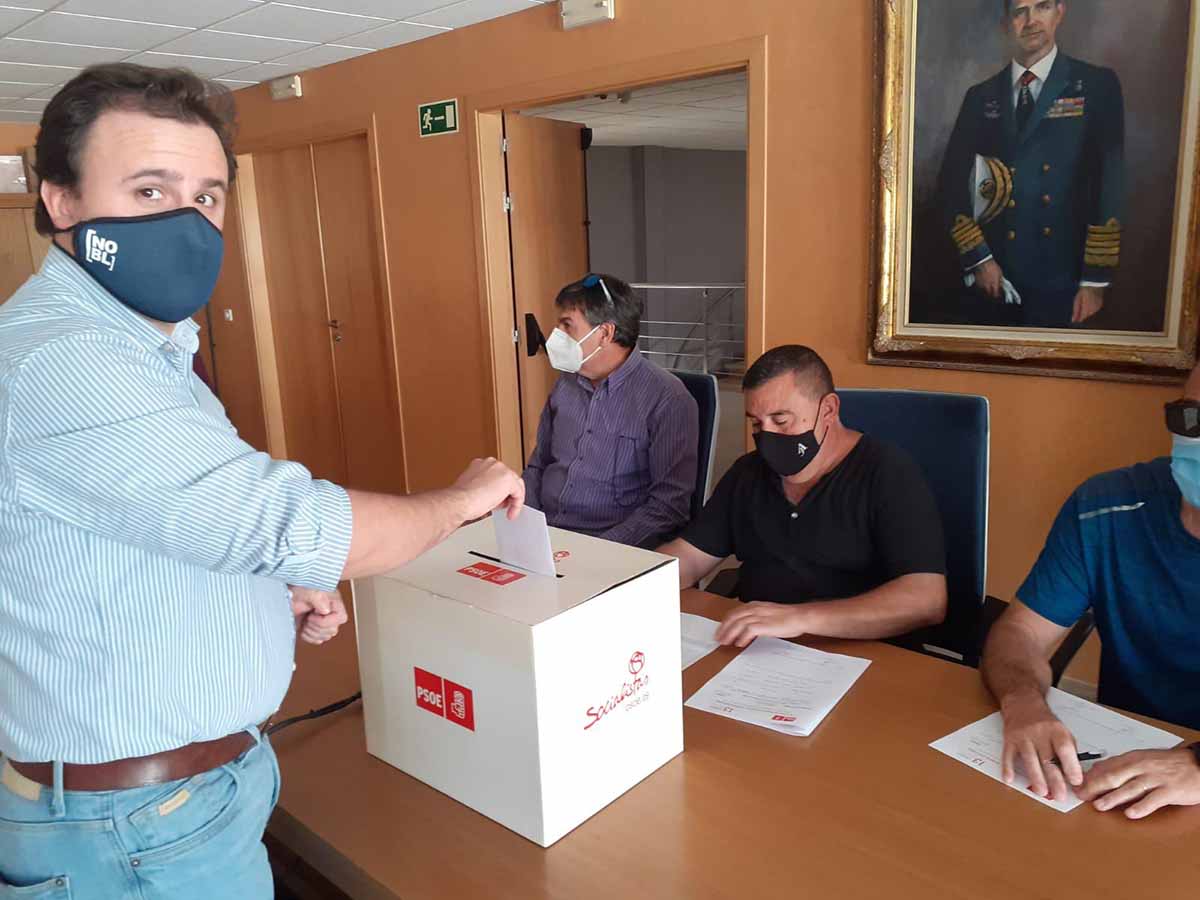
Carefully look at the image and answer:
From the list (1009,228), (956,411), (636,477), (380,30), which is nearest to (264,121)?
(380,30)

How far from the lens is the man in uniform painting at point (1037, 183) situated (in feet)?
7.49

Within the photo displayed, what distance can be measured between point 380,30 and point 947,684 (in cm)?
351

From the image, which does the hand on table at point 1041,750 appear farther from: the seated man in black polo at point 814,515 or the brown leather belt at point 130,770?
the brown leather belt at point 130,770

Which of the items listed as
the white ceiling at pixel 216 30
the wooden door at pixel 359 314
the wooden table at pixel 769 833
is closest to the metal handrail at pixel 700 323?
the wooden door at pixel 359 314

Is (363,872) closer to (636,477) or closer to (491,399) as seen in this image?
(636,477)

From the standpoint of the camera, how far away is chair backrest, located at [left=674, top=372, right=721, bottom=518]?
237 cm

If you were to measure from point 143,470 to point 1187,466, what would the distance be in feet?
4.37

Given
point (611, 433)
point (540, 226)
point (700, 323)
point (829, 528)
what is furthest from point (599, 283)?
point (700, 323)

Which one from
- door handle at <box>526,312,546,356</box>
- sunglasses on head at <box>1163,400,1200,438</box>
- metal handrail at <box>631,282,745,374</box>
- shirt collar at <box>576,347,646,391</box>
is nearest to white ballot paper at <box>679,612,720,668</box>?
sunglasses on head at <box>1163,400,1200,438</box>

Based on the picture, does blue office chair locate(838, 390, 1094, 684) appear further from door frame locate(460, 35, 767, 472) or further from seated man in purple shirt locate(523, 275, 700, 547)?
door frame locate(460, 35, 767, 472)

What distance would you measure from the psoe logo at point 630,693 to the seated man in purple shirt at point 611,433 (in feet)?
3.91

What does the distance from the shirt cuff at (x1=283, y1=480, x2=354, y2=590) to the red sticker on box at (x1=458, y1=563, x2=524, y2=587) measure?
0.86 feet

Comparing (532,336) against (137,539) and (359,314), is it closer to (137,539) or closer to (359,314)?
(359,314)

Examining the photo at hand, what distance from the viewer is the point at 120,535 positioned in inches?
29.3
